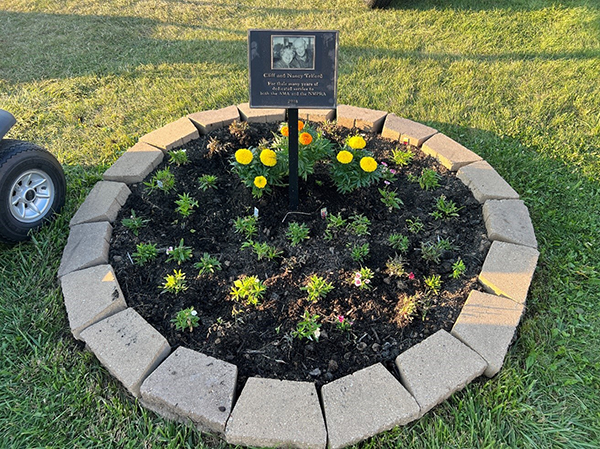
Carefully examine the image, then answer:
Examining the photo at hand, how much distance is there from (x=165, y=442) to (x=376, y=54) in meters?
4.34

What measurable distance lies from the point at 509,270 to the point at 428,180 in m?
0.88

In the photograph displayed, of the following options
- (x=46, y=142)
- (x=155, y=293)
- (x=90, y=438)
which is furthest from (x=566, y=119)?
(x=46, y=142)

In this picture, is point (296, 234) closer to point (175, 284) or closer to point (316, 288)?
point (316, 288)

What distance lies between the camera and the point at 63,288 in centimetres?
253

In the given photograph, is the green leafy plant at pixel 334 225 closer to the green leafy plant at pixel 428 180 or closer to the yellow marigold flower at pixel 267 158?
the yellow marigold flower at pixel 267 158

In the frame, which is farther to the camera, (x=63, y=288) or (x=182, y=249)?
(x=182, y=249)

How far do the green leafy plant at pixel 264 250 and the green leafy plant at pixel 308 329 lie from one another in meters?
0.49

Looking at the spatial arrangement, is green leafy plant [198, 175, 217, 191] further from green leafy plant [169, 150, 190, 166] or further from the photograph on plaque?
the photograph on plaque

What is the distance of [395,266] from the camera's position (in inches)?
103

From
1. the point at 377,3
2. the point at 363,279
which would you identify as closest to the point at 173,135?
the point at 363,279

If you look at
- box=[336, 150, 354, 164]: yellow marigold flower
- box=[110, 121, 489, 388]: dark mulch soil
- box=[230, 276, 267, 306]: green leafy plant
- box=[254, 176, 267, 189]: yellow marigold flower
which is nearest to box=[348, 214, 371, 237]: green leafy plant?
box=[110, 121, 489, 388]: dark mulch soil

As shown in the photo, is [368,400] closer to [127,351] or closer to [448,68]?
[127,351]

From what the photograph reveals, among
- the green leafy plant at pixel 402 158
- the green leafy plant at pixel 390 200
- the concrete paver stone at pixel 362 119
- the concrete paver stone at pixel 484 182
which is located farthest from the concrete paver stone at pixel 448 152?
the green leafy plant at pixel 390 200

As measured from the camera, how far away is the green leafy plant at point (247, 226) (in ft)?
9.37
